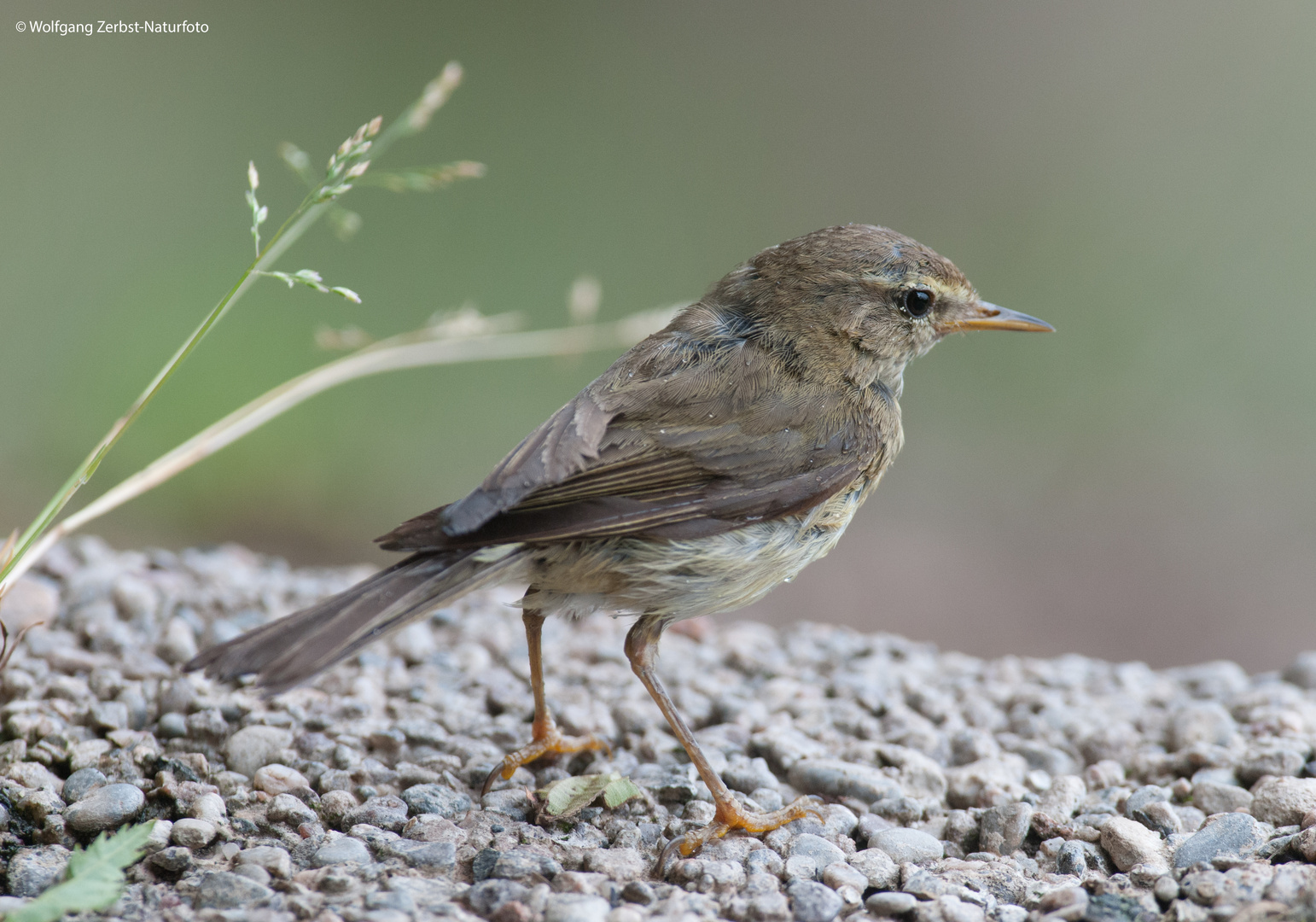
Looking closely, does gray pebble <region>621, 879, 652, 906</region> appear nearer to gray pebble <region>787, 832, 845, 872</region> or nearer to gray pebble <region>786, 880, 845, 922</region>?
gray pebble <region>786, 880, 845, 922</region>

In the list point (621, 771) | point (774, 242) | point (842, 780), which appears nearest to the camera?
point (842, 780)

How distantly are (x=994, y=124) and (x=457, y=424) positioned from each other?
6448mm

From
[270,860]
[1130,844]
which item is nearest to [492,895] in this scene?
[270,860]

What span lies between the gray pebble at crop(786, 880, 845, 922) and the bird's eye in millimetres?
2191

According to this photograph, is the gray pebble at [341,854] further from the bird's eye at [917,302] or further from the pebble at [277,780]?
the bird's eye at [917,302]

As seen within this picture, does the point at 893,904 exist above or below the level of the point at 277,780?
below

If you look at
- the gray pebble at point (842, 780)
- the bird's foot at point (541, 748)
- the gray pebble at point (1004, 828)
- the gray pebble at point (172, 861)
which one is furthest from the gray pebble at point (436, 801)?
the gray pebble at point (1004, 828)

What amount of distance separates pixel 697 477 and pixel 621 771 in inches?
43.3

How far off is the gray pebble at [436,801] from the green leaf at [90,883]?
3.21 feet

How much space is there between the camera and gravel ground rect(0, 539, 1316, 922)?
295 cm

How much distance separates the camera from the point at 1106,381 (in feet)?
32.8

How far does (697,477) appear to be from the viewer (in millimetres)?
3744

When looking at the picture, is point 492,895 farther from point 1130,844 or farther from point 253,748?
point 1130,844

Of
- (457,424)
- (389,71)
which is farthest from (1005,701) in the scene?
(389,71)
